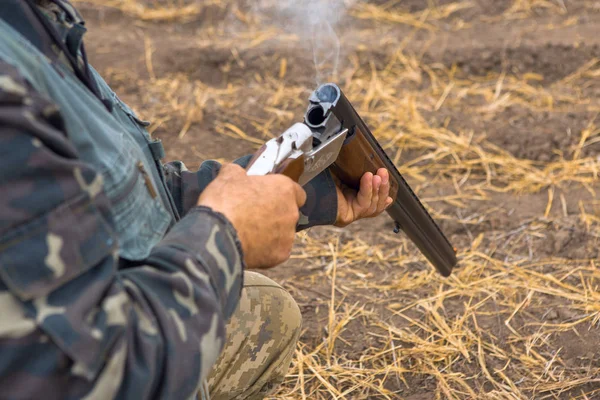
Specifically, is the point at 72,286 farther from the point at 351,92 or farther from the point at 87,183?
the point at 351,92

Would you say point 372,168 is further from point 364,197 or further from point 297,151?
point 297,151

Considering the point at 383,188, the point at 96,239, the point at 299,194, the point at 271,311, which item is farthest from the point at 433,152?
the point at 96,239

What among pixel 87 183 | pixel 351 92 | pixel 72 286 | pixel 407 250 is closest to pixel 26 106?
pixel 87 183

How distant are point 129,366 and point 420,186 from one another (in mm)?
3385

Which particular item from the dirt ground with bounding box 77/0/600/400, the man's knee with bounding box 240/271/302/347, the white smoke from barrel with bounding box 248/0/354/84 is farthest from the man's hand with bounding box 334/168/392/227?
Result: the white smoke from barrel with bounding box 248/0/354/84

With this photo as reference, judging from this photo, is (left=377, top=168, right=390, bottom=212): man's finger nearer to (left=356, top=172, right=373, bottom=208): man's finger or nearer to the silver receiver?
(left=356, top=172, right=373, bottom=208): man's finger

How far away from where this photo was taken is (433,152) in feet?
15.7

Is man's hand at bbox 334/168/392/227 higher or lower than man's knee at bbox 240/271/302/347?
higher

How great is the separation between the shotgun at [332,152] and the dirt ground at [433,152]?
0.70m

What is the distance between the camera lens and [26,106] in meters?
1.20

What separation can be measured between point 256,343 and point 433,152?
9.19 ft

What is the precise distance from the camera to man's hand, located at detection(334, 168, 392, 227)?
2402 mm

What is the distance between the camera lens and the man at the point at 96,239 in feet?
3.84

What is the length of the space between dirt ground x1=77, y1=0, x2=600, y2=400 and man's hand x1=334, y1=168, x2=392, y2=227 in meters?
0.88
